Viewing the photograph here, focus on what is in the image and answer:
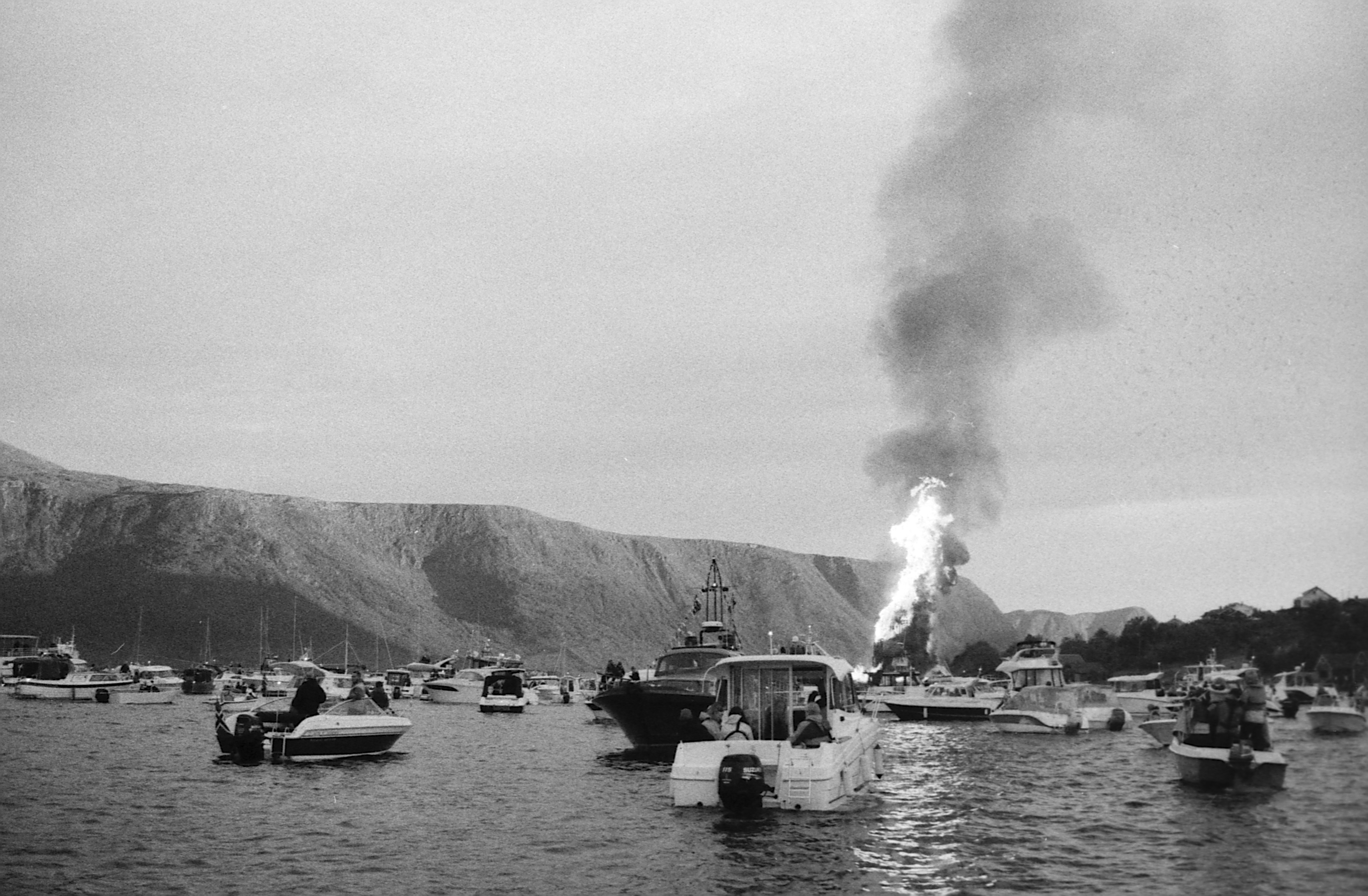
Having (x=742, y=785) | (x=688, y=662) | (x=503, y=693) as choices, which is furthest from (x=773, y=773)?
(x=503, y=693)

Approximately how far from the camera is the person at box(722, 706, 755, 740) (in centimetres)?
2892

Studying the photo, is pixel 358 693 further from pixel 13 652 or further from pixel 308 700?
pixel 13 652

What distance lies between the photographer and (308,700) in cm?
4234

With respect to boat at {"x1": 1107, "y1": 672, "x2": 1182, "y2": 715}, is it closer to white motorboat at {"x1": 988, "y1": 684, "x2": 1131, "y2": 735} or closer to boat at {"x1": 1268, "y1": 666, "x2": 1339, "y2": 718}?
white motorboat at {"x1": 988, "y1": 684, "x2": 1131, "y2": 735}

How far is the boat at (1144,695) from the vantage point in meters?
62.6

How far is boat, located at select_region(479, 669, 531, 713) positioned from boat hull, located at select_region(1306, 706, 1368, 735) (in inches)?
3315

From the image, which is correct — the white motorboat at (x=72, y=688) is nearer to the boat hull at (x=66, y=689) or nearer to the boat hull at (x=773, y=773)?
the boat hull at (x=66, y=689)

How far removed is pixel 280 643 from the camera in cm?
18788

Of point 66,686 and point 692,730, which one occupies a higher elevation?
point 692,730

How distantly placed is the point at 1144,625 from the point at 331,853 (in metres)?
86.5

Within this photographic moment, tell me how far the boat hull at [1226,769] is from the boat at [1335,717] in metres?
3.56

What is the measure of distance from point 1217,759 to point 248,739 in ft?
106

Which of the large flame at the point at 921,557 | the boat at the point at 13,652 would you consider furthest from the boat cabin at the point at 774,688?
the boat at the point at 13,652

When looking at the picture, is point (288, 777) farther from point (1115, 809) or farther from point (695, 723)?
point (1115, 809)
